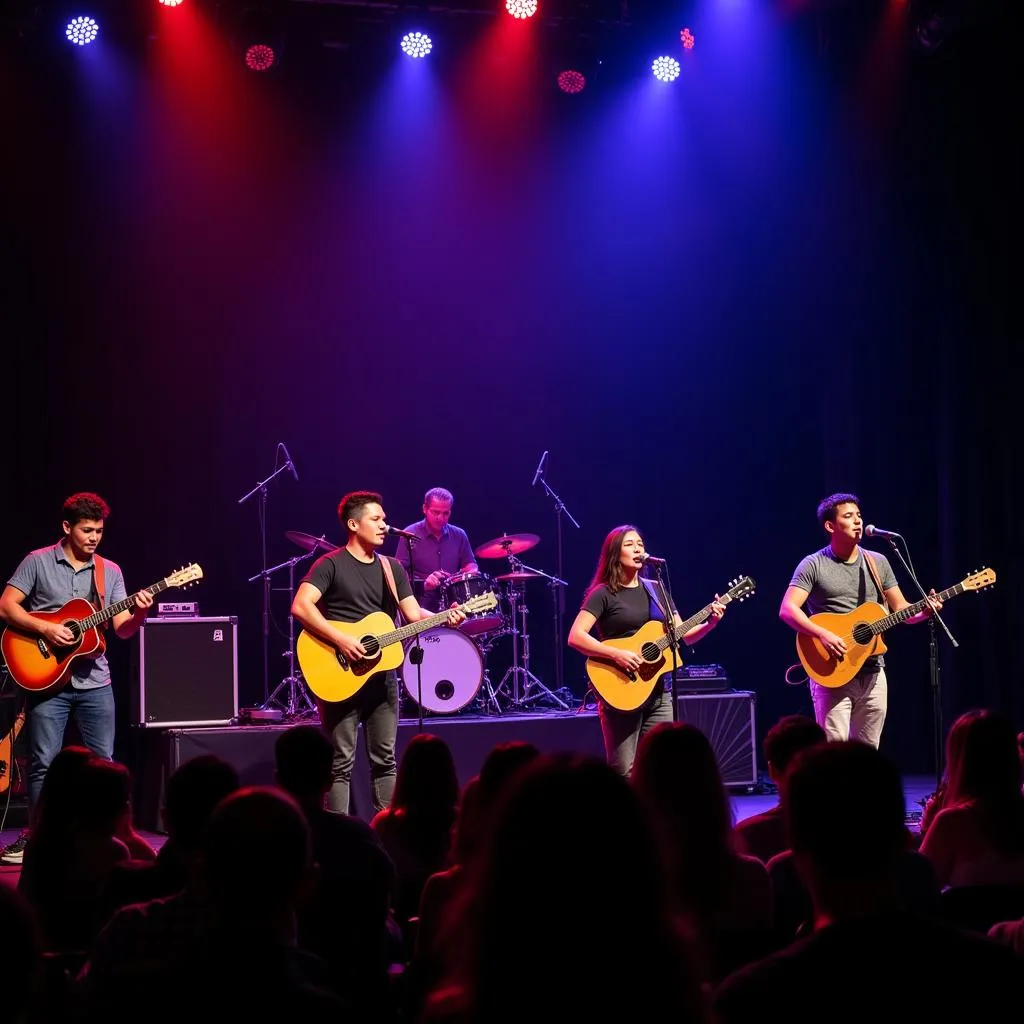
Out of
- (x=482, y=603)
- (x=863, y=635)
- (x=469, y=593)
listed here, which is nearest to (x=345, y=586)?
(x=482, y=603)

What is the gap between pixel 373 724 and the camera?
789 centimetres

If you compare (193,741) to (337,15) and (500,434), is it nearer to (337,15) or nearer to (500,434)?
(500,434)

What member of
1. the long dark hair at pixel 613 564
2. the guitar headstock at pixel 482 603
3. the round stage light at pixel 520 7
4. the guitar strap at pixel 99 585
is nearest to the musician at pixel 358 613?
the guitar headstock at pixel 482 603

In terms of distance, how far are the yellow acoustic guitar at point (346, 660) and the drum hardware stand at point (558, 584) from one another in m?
3.56

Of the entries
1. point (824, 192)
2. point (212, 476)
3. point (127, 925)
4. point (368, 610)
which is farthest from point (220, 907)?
point (824, 192)

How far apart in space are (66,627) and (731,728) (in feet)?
18.7

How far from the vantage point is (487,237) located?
11.9 meters

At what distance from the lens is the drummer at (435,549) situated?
1109cm

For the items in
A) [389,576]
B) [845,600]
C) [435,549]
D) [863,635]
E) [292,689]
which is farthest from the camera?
[435,549]

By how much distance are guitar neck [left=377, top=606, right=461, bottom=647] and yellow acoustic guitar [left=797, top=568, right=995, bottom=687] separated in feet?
8.39

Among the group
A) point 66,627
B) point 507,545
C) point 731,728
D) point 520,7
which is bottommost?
point 731,728

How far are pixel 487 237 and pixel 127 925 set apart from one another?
9.90m

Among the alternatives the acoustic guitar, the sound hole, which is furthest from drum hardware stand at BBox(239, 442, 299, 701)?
the sound hole

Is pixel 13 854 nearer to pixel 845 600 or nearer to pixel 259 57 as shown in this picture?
pixel 845 600
